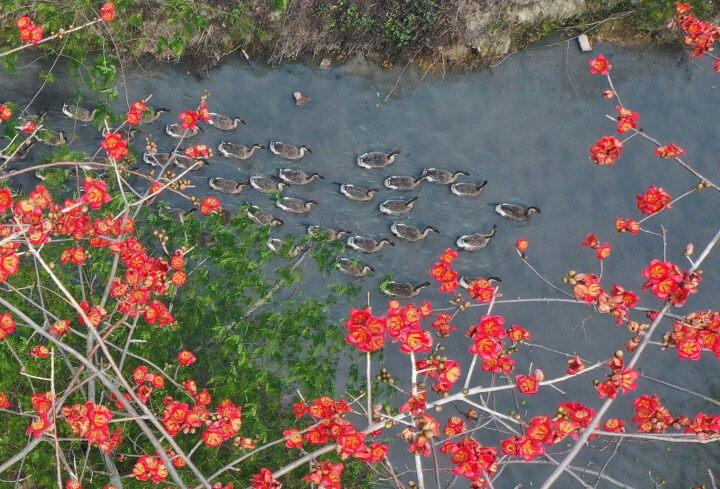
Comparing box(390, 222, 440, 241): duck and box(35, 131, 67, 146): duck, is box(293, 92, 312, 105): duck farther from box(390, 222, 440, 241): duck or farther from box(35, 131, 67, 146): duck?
box(35, 131, 67, 146): duck

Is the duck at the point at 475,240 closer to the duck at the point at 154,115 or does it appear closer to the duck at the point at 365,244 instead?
the duck at the point at 365,244

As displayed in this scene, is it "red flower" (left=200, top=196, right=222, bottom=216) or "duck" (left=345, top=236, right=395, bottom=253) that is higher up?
"red flower" (left=200, top=196, right=222, bottom=216)

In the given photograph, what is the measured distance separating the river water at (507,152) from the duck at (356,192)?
13cm

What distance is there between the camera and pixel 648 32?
27.4ft

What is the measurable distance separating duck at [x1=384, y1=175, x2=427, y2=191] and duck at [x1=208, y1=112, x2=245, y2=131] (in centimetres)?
225

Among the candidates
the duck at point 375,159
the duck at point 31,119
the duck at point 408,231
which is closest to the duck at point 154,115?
the duck at point 31,119

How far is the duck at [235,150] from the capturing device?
803cm

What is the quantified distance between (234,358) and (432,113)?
4.49 metres

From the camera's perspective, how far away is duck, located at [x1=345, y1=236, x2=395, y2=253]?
26.2ft

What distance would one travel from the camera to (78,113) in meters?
7.96

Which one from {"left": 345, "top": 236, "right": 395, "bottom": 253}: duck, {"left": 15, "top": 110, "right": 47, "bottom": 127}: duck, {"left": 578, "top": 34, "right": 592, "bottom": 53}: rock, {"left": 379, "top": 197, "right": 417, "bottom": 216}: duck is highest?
{"left": 578, "top": 34, "right": 592, "bottom": 53}: rock

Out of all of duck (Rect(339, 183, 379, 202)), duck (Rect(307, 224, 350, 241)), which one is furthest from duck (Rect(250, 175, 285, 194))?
duck (Rect(339, 183, 379, 202))

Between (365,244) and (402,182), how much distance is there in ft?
3.35

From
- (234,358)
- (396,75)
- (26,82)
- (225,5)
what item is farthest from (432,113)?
(26,82)
